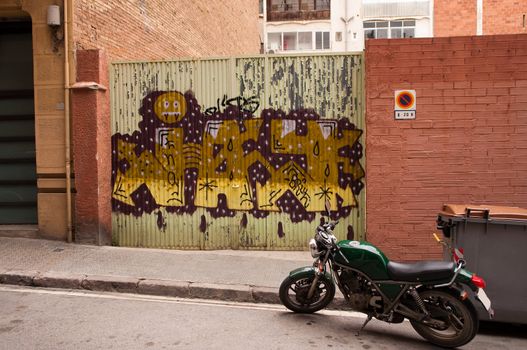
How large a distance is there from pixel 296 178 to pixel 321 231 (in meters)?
2.96

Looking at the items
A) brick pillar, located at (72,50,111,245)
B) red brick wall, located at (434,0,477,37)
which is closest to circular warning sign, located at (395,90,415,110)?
brick pillar, located at (72,50,111,245)

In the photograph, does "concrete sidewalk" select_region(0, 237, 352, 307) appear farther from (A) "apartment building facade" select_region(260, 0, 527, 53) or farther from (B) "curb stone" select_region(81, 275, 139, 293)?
(A) "apartment building facade" select_region(260, 0, 527, 53)

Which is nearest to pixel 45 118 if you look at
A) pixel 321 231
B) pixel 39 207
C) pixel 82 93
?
pixel 82 93

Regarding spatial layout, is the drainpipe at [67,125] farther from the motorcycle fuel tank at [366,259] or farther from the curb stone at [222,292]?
the motorcycle fuel tank at [366,259]

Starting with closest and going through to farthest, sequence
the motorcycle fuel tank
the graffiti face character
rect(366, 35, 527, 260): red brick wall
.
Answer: the motorcycle fuel tank, rect(366, 35, 527, 260): red brick wall, the graffiti face character

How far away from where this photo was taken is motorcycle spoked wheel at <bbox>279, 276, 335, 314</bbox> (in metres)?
5.25

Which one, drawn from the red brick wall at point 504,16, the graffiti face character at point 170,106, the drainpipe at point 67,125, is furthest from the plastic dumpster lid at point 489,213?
the red brick wall at point 504,16

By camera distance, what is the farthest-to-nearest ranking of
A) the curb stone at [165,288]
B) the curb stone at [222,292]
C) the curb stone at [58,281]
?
the curb stone at [58,281]
the curb stone at [165,288]
the curb stone at [222,292]

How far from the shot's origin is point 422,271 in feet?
14.7

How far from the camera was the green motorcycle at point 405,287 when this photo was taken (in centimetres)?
441

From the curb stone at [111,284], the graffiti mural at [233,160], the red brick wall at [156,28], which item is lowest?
the curb stone at [111,284]

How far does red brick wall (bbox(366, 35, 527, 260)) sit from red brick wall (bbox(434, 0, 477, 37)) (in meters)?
21.7

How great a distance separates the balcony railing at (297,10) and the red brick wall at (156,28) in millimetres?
11730

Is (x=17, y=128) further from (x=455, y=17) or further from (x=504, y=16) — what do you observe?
(x=504, y=16)
